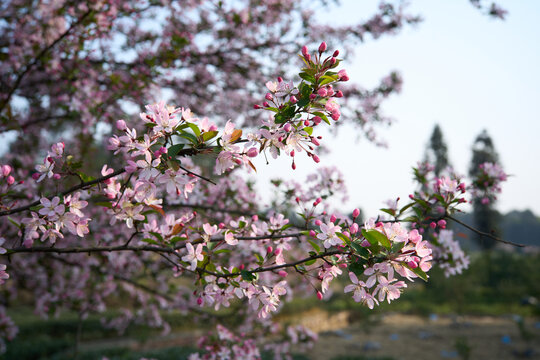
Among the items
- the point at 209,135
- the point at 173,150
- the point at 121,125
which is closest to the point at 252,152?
the point at 209,135

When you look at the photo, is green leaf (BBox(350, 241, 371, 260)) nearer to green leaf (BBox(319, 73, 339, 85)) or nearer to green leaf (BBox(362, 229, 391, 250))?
green leaf (BBox(362, 229, 391, 250))

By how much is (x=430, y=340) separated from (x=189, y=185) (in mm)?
11150

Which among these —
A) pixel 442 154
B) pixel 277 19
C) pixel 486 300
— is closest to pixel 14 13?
pixel 277 19

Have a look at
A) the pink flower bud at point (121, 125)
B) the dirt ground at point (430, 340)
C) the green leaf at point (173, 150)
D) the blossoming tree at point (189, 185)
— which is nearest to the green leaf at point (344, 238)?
the blossoming tree at point (189, 185)

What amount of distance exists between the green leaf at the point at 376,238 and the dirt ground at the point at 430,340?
26.3 feet

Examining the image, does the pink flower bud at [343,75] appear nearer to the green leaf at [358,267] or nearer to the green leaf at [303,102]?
the green leaf at [303,102]

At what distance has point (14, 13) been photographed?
166 inches

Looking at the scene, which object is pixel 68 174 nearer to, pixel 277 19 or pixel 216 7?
pixel 216 7

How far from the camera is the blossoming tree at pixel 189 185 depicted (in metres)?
1.34

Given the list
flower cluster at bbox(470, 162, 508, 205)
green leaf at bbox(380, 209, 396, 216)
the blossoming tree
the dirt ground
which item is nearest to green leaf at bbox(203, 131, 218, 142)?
the blossoming tree

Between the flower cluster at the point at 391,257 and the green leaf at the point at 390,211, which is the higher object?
the green leaf at the point at 390,211

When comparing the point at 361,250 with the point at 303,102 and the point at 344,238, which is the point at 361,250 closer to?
the point at 344,238

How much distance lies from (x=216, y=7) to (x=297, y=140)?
4050 millimetres

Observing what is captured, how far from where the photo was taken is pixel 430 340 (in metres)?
10.2
